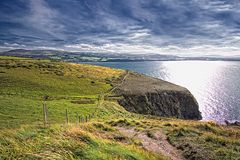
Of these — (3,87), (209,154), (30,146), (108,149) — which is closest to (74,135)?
(108,149)

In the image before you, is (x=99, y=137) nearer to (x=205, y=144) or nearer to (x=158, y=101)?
(x=205, y=144)

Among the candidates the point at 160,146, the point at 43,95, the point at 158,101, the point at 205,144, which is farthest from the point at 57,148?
the point at 158,101

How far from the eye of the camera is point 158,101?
96.8 meters

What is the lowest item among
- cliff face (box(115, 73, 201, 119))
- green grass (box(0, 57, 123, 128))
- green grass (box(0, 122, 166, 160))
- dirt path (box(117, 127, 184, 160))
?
cliff face (box(115, 73, 201, 119))

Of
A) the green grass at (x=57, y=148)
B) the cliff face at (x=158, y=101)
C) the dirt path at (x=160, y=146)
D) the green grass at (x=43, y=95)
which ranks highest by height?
the green grass at (x=57, y=148)

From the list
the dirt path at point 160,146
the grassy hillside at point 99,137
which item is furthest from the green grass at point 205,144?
the dirt path at point 160,146

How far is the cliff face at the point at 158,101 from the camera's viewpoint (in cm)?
8589

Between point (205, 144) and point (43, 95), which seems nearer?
point (205, 144)

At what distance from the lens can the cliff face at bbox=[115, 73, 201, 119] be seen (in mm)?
85894

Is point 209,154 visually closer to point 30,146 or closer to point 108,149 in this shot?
point 108,149

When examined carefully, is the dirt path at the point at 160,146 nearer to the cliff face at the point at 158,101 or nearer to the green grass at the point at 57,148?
the green grass at the point at 57,148

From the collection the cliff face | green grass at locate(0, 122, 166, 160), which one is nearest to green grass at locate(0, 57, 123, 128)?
the cliff face

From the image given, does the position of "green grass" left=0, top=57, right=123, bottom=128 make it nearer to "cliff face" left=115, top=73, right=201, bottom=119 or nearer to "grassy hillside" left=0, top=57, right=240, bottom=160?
"grassy hillside" left=0, top=57, right=240, bottom=160

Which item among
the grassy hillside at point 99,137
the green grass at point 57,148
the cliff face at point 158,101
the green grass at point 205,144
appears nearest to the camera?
the green grass at point 57,148
